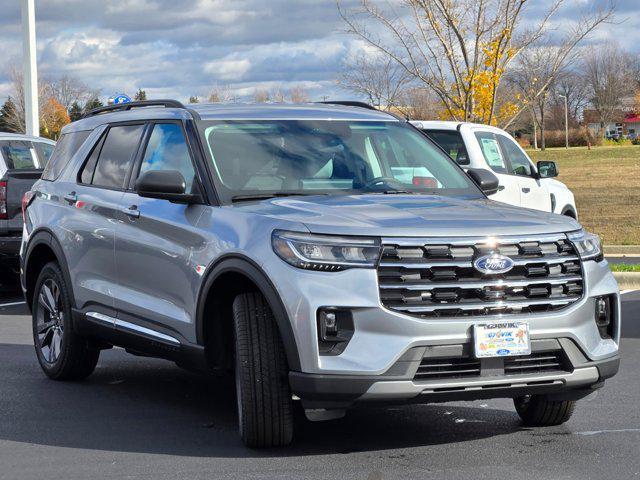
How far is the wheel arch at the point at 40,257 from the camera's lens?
8.15m

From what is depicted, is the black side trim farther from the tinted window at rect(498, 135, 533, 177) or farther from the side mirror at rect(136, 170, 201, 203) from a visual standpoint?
the tinted window at rect(498, 135, 533, 177)

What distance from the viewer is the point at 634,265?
1563 centimetres

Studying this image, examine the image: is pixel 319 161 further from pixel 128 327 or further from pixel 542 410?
pixel 542 410

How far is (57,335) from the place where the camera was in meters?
8.38

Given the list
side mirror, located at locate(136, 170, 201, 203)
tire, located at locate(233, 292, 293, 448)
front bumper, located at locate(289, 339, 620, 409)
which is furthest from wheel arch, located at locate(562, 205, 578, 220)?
tire, located at locate(233, 292, 293, 448)

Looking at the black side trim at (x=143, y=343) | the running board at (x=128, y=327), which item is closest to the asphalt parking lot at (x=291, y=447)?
the black side trim at (x=143, y=343)

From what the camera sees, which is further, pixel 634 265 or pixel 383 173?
pixel 634 265

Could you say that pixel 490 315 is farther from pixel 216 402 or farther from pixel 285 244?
pixel 216 402

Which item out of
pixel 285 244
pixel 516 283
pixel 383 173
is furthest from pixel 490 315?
pixel 383 173

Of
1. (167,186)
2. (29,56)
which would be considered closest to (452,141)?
(167,186)

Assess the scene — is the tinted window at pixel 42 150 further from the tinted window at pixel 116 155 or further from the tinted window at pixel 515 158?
the tinted window at pixel 116 155

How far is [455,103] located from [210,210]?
49.7 feet

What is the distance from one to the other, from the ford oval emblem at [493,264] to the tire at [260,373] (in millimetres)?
1042

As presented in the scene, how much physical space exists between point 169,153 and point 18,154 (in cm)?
785
